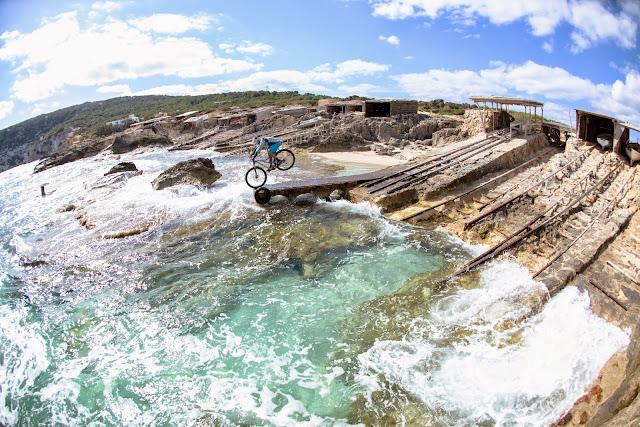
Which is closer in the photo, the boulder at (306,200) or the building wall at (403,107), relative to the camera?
the boulder at (306,200)

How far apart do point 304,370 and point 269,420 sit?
3.22 ft

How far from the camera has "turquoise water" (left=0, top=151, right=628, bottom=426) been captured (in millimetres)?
5035

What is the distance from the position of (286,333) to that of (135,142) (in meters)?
36.4

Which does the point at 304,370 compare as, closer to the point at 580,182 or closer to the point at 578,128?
the point at 580,182

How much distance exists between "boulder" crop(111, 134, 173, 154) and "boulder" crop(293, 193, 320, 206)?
29.1 metres

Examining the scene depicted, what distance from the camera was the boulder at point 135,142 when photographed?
119 ft

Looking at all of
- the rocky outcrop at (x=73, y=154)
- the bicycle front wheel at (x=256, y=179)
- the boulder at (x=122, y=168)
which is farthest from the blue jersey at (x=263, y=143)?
the rocky outcrop at (x=73, y=154)

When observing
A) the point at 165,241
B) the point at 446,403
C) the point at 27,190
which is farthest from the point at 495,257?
the point at 27,190

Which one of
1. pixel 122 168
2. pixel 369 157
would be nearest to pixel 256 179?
pixel 369 157

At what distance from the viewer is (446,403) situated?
190 inches

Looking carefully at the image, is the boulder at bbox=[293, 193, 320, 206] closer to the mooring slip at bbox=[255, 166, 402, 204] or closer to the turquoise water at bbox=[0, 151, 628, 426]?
the mooring slip at bbox=[255, 166, 402, 204]

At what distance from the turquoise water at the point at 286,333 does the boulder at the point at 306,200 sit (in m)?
2.01

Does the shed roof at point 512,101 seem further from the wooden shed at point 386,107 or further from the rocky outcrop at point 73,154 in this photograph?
the rocky outcrop at point 73,154

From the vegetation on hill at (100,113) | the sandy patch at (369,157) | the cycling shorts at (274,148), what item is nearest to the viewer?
the cycling shorts at (274,148)
